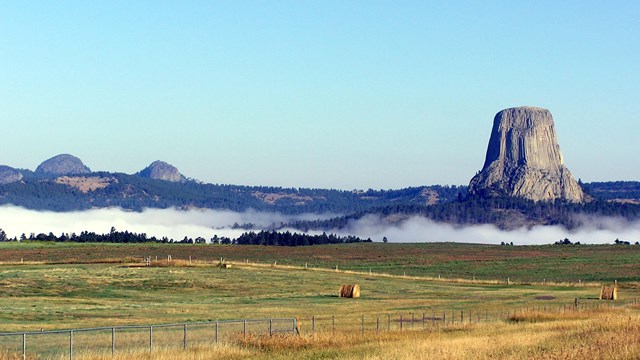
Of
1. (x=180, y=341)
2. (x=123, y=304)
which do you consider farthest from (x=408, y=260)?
(x=180, y=341)

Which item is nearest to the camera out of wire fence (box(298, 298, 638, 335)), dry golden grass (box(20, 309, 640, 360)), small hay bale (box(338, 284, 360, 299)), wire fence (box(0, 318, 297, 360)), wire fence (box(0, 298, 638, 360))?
dry golden grass (box(20, 309, 640, 360))

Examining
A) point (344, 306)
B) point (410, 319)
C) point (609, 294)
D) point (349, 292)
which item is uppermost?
point (349, 292)

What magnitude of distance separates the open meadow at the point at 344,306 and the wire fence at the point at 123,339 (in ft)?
2.02

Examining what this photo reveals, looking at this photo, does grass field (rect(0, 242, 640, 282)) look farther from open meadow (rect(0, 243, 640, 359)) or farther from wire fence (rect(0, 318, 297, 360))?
wire fence (rect(0, 318, 297, 360))

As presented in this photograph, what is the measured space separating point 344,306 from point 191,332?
27528 millimetres

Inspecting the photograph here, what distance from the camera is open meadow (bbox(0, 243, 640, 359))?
47781mm

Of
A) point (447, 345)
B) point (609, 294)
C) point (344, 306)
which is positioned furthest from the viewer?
point (609, 294)

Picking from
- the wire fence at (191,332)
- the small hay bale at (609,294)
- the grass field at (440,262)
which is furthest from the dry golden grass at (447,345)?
the grass field at (440,262)

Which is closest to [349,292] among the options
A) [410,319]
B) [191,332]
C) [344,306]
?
[344,306]

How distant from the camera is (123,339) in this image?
5372cm

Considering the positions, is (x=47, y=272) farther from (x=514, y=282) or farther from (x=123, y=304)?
(x=514, y=282)

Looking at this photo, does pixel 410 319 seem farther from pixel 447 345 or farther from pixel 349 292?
pixel 349 292

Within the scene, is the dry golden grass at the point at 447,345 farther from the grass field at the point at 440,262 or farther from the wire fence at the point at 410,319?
the grass field at the point at 440,262

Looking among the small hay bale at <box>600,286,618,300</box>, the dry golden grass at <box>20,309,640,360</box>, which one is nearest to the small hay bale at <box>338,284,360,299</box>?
the small hay bale at <box>600,286,618,300</box>
